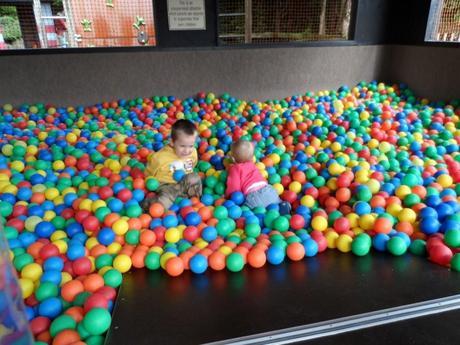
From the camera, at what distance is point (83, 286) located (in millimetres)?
1503

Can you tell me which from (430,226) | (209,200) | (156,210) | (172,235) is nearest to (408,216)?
(430,226)

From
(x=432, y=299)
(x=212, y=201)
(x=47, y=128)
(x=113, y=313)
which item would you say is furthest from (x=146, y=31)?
(x=432, y=299)

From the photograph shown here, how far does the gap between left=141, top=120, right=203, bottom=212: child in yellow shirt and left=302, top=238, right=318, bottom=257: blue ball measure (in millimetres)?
815

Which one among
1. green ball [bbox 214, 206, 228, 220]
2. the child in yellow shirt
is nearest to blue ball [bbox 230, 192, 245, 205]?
green ball [bbox 214, 206, 228, 220]

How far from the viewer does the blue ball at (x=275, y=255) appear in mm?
1701

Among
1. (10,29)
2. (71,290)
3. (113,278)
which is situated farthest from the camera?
(10,29)

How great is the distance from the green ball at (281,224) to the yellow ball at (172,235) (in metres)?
0.50

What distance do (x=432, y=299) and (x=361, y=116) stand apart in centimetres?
248

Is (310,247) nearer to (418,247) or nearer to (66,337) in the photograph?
(418,247)

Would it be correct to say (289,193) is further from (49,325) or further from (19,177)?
(19,177)

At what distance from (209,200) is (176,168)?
1.09 feet

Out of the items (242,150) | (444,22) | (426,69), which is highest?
(444,22)

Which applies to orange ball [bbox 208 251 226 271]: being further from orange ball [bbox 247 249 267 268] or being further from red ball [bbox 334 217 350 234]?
red ball [bbox 334 217 350 234]

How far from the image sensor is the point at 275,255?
5.58 ft
